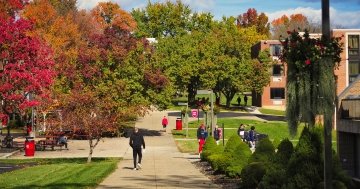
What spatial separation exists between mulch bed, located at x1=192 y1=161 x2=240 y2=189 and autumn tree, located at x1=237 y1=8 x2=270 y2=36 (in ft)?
351

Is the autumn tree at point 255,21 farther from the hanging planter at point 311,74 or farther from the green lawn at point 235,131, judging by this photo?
the hanging planter at point 311,74

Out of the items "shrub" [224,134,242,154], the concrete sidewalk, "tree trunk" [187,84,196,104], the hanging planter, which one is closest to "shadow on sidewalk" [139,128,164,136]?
the concrete sidewalk

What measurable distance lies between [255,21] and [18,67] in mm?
104691

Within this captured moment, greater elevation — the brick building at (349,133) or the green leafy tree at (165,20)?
the green leafy tree at (165,20)

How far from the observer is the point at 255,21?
136625 millimetres

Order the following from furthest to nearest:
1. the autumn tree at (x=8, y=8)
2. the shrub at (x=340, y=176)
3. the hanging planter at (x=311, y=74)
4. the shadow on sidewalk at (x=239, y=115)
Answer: the shadow on sidewalk at (x=239, y=115), the autumn tree at (x=8, y=8), the shrub at (x=340, y=176), the hanging planter at (x=311, y=74)

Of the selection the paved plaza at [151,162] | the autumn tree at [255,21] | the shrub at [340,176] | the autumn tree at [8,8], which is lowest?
the paved plaza at [151,162]

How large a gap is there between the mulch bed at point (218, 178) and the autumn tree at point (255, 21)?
351 feet

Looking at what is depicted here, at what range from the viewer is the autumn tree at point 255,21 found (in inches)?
5197

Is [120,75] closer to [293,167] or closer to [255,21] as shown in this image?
[293,167]

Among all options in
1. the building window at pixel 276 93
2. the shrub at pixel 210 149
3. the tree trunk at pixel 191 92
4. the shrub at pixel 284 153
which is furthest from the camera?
the building window at pixel 276 93

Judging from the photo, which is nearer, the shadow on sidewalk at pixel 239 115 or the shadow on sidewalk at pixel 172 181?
the shadow on sidewalk at pixel 172 181

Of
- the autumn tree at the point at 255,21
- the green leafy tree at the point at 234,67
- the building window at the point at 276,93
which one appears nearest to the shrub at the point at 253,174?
the green leafy tree at the point at 234,67

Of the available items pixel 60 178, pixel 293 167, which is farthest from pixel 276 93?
pixel 293 167
